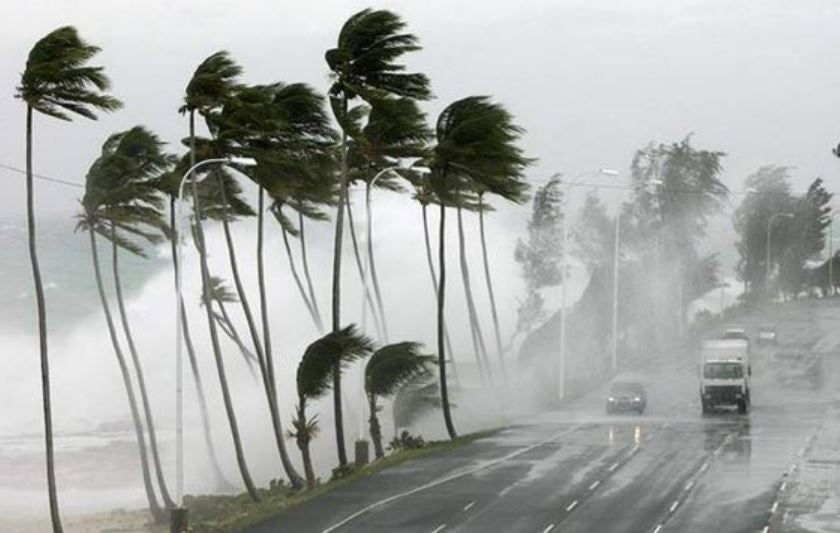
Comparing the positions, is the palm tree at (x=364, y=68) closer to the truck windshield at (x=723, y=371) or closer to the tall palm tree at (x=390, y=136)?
the tall palm tree at (x=390, y=136)

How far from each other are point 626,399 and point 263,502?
99.4 ft

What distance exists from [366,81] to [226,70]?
6997mm

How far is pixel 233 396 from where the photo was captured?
342ft

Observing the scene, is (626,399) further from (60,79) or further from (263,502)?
(60,79)

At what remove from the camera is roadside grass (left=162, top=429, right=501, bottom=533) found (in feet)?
145

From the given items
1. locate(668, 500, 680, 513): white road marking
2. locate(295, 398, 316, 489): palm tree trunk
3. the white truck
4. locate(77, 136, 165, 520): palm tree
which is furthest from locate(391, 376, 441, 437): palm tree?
locate(668, 500, 680, 513): white road marking

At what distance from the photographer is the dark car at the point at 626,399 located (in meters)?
76.4

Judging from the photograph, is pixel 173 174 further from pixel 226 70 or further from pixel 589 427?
pixel 589 427

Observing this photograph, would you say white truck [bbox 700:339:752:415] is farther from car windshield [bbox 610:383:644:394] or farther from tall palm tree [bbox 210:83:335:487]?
tall palm tree [bbox 210:83:335:487]

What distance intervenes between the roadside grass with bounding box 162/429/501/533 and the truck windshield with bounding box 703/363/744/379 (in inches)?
621

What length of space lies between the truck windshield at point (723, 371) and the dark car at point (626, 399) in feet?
13.1

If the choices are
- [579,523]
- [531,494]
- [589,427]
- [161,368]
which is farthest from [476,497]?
[161,368]

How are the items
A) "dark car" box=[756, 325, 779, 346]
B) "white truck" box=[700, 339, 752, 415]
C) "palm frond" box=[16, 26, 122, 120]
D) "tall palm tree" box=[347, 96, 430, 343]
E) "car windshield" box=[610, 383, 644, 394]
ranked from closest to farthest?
1. "palm frond" box=[16, 26, 122, 120]
2. "tall palm tree" box=[347, 96, 430, 343]
3. "white truck" box=[700, 339, 752, 415]
4. "car windshield" box=[610, 383, 644, 394]
5. "dark car" box=[756, 325, 779, 346]

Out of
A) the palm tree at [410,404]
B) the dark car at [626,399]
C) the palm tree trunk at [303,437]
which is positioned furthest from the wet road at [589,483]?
the dark car at [626,399]
